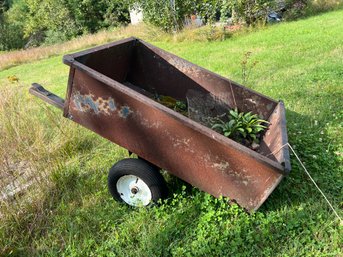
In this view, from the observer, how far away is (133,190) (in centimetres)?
296

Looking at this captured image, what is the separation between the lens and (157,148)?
2.64 m

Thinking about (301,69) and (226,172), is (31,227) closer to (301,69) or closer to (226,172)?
(226,172)

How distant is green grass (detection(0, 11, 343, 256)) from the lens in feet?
8.47

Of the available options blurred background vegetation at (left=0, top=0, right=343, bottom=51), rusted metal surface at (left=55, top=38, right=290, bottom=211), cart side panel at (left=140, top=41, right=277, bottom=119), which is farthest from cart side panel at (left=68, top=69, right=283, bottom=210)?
blurred background vegetation at (left=0, top=0, right=343, bottom=51)

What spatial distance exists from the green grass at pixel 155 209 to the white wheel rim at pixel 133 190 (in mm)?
87

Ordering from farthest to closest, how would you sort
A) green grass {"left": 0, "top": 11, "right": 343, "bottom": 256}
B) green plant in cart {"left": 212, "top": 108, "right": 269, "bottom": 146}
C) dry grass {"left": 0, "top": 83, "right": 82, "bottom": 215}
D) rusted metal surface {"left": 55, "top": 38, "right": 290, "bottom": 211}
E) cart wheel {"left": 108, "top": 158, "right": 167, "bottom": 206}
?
green plant in cart {"left": 212, "top": 108, "right": 269, "bottom": 146}
dry grass {"left": 0, "top": 83, "right": 82, "bottom": 215}
cart wheel {"left": 108, "top": 158, "right": 167, "bottom": 206}
green grass {"left": 0, "top": 11, "right": 343, "bottom": 256}
rusted metal surface {"left": 55, "top": 38, "right": 290, "bottom": 211}

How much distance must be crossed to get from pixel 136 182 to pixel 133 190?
8cm

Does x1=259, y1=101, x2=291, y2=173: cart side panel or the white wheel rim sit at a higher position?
x1=259, y1=101, x2=291, y2=173: cart side panel

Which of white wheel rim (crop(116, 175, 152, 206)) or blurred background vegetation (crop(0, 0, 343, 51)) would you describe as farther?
blurred background vegetation (crop(0, 0, 343, 51))

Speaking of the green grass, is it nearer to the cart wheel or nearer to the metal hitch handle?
the cart wheel

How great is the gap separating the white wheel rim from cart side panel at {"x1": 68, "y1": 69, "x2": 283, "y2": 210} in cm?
33

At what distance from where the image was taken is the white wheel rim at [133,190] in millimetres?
2939

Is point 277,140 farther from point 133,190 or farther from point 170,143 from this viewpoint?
point 133,190

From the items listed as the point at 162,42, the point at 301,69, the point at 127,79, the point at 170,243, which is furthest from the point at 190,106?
the point at 162,42
